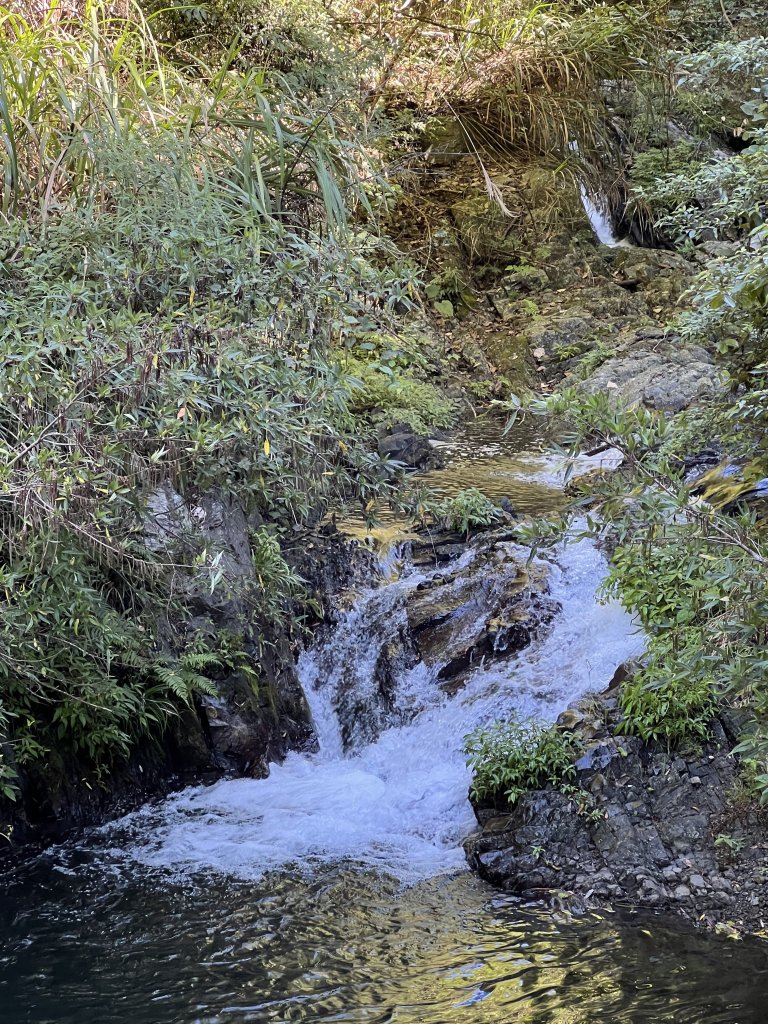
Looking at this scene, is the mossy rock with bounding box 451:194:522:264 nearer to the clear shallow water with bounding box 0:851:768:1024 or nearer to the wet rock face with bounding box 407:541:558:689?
the wet rock face with bounding box 407:541:558:689

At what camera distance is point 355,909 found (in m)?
4.68

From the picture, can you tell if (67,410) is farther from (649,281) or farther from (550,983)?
(649,281)

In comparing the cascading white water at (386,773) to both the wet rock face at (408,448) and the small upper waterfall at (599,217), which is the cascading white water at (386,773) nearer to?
the wet rock face at (408,448)

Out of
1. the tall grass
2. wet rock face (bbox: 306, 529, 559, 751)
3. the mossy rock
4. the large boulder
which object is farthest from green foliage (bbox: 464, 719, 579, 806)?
the mossy rock

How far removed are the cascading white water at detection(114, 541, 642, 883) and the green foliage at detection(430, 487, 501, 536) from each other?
0.64m

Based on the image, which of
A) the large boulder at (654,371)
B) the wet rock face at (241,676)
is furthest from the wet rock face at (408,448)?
the wet rock face at (241,676)

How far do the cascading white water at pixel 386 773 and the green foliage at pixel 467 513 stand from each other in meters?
0.64

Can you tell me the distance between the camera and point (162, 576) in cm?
492

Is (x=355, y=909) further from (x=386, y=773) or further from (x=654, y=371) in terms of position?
(x=654, y=371)

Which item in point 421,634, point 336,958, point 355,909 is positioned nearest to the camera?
point 336,958

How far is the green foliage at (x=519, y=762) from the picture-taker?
5207mm

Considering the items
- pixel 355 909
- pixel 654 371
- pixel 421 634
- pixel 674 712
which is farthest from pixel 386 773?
pixel 654 371

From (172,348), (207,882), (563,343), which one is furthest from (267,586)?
(563,343)

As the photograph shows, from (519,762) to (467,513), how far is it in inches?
113
